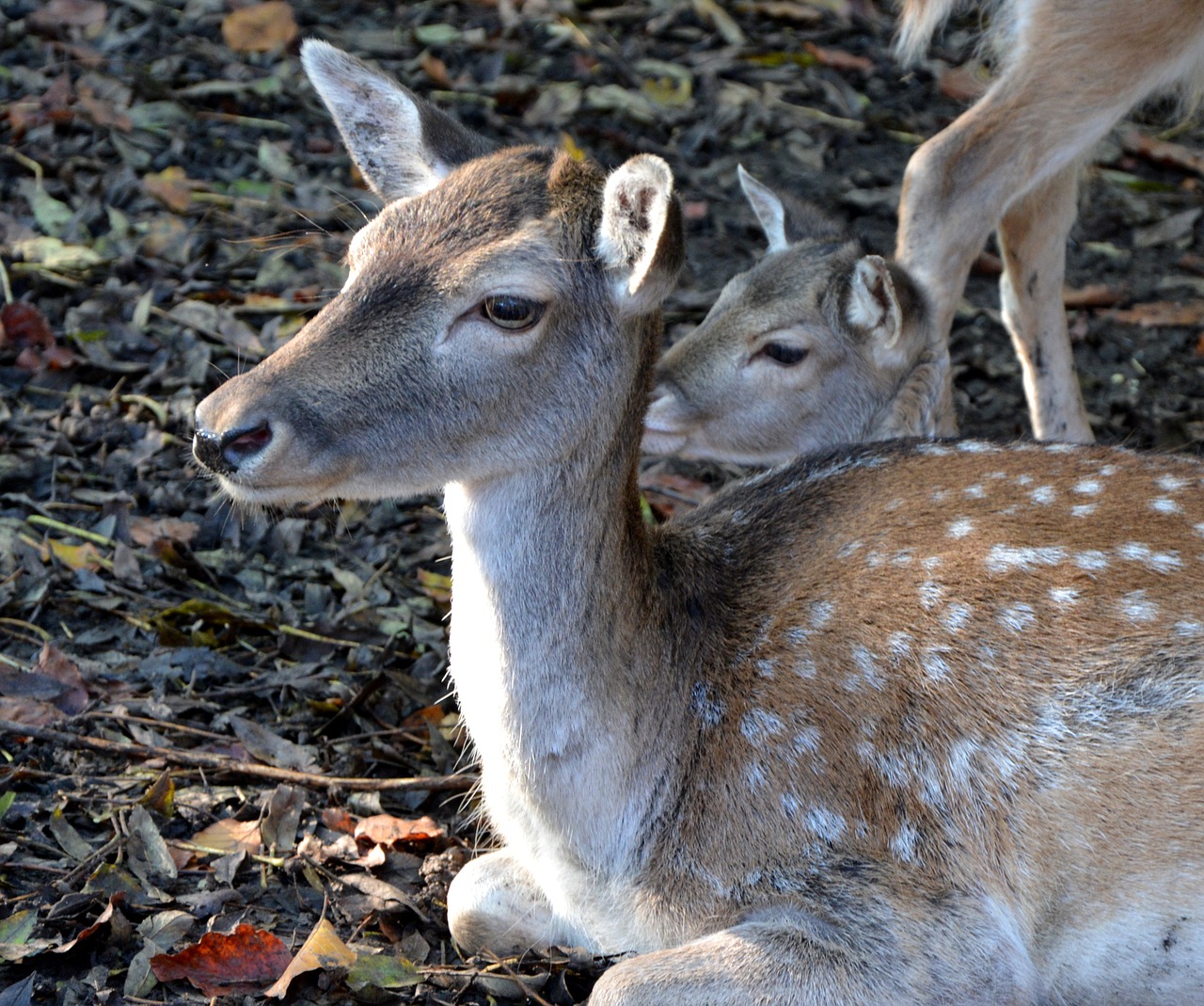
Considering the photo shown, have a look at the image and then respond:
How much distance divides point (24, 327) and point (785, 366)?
2.71 metres

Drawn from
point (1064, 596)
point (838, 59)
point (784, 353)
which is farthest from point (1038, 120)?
point (838, 59)

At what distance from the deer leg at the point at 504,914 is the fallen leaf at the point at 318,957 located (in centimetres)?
32

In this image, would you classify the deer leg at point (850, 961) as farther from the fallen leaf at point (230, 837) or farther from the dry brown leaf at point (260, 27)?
the dry brown leaf at point (260, 27)

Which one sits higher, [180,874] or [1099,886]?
[1099,886]

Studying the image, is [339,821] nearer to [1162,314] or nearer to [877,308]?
[877,308]

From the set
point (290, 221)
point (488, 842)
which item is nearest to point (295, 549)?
point (488, 842)

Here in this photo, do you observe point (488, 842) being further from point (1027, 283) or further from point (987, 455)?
point (1027, 283)

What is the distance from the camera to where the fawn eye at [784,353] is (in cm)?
534

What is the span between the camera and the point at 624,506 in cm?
353

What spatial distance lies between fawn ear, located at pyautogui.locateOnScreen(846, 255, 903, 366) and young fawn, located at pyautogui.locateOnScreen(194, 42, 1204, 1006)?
4.79 ft

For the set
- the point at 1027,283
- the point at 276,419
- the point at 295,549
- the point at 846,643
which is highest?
the point at 276,419

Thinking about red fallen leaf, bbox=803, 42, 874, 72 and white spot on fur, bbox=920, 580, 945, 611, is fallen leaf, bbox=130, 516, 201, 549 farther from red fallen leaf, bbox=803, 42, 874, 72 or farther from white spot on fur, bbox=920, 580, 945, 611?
red fallen leaf, bbox=803, 42, 874, 72

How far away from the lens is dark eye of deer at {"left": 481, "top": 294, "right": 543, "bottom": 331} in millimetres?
3301

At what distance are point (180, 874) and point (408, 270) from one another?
5.17 feet
